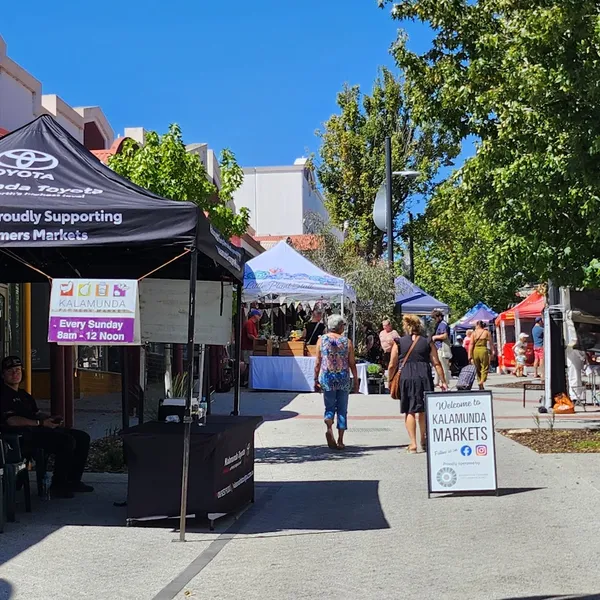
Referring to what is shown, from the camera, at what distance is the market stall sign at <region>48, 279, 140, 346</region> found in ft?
25.5

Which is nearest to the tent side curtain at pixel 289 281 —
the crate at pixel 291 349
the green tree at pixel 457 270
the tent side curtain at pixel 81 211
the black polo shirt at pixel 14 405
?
the crate at pixel 291 349

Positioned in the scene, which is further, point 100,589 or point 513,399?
point 513,399

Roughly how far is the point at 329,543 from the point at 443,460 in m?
2.29

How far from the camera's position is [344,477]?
35.2 feet

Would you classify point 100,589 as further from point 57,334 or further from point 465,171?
point 465,171

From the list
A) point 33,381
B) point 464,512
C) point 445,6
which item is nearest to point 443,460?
point 464,512

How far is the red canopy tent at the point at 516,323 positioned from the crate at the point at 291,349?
32.8 feet

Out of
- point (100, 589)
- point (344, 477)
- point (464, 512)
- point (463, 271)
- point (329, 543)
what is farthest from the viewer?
point (463, 271)

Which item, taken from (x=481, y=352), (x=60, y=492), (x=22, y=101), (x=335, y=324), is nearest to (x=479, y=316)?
(x=481, y=352)

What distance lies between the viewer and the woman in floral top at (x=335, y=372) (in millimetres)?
12711

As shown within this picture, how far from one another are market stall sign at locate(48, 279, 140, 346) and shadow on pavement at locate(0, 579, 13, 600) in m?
2.08

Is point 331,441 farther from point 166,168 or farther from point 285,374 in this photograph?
point 285,374

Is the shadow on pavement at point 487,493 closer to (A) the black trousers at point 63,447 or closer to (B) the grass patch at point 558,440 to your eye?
(B) the grass patch at point 558,440

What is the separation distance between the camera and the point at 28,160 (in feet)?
27.5
